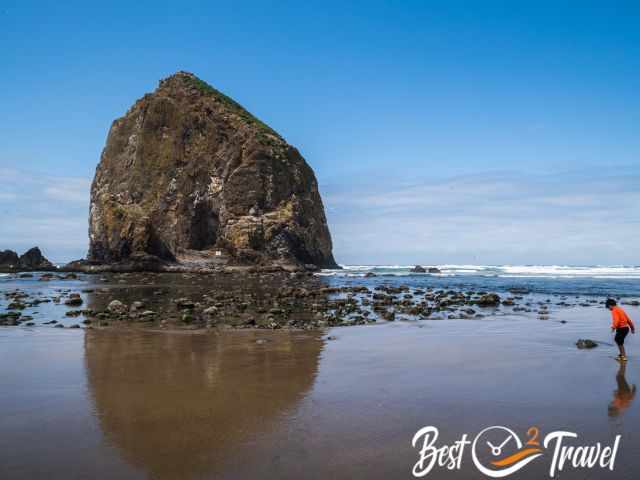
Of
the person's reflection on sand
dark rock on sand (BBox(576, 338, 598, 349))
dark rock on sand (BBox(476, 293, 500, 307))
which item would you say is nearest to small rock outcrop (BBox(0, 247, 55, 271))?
dark rock on sand (BBox(476, 293, 500, 307))

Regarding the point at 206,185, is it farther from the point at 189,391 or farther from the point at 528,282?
the point at 189,391

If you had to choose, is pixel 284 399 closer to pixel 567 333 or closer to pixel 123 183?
pixel 567 333

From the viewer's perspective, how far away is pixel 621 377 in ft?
29.4

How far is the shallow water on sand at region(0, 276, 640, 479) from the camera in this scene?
5.09m

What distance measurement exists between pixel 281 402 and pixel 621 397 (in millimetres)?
5581

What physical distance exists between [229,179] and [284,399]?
69058 mm

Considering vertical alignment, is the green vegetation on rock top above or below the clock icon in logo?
above

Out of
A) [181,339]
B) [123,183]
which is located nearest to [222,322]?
[181,339]

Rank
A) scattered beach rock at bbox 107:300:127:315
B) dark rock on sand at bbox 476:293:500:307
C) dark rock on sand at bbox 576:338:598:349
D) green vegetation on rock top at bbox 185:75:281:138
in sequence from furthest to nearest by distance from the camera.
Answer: green vegetation on rock top at bbox 185:75:281:138, dark rock on sand at bbox 476:293:500:307, scattered beach rock at bbox 107:300:127:315, dark rock on sand at bbox 576:338:598:349

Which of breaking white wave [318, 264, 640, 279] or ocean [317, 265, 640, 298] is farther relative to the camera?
breaking white wave [318, 264, 640, 279]

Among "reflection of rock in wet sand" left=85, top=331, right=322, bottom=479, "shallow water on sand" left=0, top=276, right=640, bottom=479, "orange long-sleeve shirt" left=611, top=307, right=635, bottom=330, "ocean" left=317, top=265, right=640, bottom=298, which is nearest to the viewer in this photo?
"shallow water on sand" left=0, top=276, right=640, bottom=479

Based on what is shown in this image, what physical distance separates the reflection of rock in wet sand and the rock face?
181ft

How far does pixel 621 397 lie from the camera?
299 inches

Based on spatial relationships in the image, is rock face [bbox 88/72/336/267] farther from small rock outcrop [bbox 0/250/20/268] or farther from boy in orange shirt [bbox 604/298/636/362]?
boy in orange shirt [bbox 604/298/636/362]
